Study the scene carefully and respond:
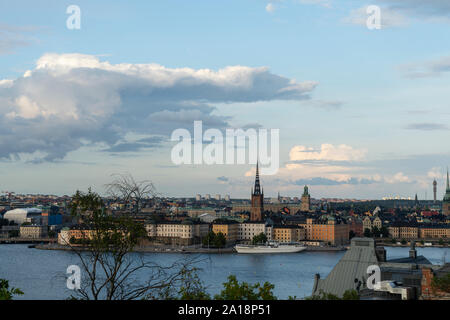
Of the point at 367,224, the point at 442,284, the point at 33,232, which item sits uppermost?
the point at 442,284

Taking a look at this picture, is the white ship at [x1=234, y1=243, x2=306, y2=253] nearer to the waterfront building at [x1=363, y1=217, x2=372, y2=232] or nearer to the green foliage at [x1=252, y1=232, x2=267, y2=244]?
the green foliage at [x1=252, y1=232, x2=267, y2=244]

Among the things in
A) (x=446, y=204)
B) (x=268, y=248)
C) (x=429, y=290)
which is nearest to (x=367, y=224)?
(x=268, y=248)

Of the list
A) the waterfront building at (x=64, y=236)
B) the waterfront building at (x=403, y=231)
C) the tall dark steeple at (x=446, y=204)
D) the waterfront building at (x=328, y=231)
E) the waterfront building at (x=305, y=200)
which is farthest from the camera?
the waterfront building at (x=305, y=200)

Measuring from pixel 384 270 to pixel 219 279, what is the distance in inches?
575

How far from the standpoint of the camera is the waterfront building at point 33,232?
61.8 meters

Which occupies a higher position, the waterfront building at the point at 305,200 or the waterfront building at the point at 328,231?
the waterfront building at the point at 305,200

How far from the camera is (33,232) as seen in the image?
2446 inches

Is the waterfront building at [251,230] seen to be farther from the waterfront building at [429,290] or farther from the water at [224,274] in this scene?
the waterfront building at [429,290]

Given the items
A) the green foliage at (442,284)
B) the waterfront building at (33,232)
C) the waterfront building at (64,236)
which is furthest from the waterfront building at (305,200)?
the green foliage at (442,284)

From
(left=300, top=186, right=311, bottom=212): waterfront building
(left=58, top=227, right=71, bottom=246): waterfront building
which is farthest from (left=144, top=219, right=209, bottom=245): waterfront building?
(left=300, top=186, right=311, bottom=212): waterfront building

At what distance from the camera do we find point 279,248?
46.9 m

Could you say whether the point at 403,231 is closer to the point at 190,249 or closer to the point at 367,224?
the point at 367,224
